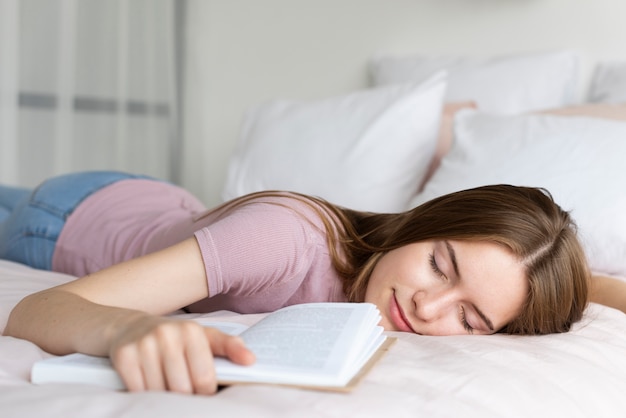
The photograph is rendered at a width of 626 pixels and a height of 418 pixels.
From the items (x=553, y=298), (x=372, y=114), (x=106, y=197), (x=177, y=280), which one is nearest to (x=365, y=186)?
(x=372, y=114)

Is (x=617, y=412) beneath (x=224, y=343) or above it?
beneath

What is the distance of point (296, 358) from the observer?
88 centimetres

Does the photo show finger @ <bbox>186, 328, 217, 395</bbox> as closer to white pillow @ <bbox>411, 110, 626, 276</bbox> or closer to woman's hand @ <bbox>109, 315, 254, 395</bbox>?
woman's hand @ <bbox>109, 315, 254, 395</bbox>

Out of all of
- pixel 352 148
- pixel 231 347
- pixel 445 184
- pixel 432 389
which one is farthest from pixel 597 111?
pixel 231 347

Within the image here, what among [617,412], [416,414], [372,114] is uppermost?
[372,114]

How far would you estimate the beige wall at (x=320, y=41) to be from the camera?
2.70 metres

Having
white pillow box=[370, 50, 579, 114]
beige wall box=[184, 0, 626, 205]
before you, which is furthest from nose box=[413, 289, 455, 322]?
beige wall box=[184, 0, 626, 205]

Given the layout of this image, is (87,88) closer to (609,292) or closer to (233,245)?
(233,245)

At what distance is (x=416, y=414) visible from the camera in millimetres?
831

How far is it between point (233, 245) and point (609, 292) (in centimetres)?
83

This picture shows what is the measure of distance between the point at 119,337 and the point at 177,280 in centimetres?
28

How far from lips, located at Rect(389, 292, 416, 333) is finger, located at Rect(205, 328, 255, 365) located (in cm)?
47

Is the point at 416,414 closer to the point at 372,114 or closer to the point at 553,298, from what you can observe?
the point at 553,298

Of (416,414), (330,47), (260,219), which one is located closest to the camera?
(416,414)
